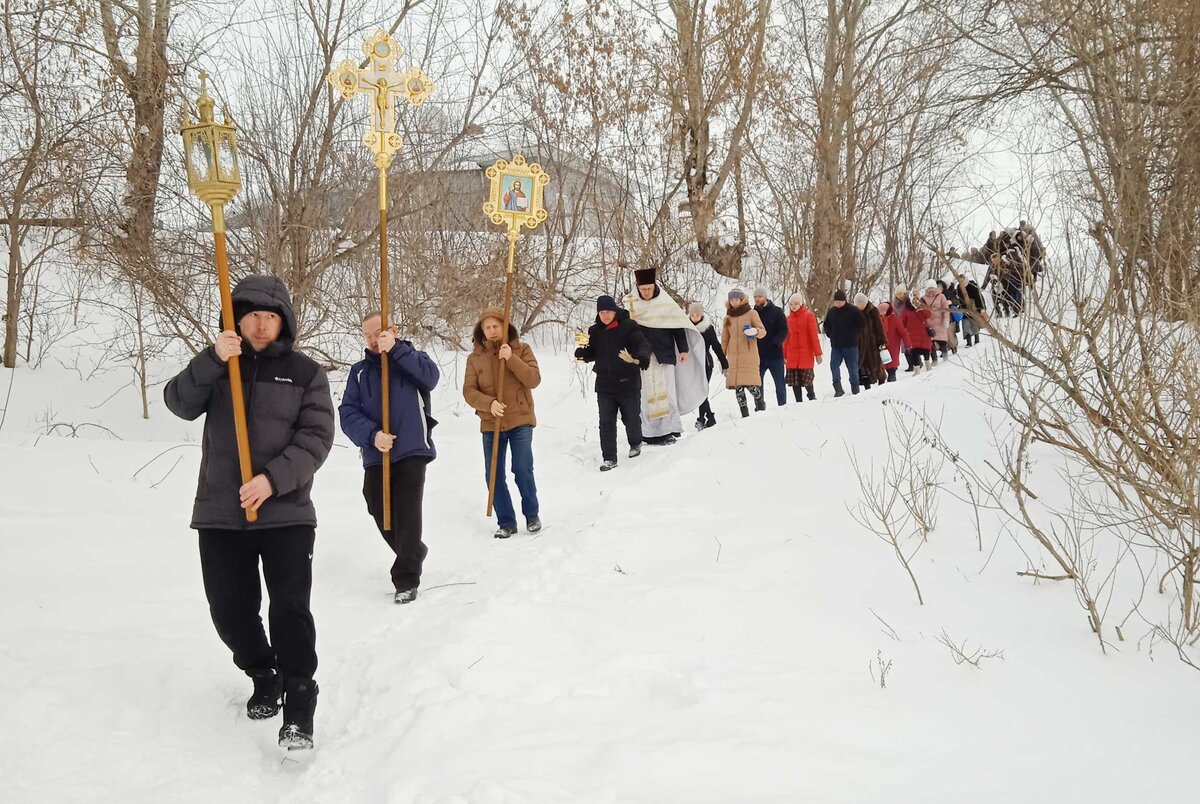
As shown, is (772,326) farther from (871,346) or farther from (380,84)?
(380,84)

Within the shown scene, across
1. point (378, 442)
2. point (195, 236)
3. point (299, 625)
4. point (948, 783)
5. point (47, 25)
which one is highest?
point (47, 25)

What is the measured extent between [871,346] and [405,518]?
10.1m

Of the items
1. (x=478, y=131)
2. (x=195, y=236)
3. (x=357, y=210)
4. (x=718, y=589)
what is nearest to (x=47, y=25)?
(x=195, y=236)

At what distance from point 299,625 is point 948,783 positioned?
8.15 ft

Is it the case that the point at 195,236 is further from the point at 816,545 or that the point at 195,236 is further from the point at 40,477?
the point at 816,545

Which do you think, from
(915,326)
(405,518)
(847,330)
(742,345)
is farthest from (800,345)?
(405,518)

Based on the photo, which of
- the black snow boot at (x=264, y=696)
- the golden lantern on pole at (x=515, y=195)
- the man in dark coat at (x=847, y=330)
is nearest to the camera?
the black snow boot at (x=264, y=696)

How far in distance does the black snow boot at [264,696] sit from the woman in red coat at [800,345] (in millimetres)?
9599

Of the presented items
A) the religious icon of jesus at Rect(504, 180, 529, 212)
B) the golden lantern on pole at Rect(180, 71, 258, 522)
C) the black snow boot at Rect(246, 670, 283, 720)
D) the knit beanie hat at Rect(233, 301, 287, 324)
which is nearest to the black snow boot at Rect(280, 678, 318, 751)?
the black snow boot at Rect(246, 670, 283, 720)

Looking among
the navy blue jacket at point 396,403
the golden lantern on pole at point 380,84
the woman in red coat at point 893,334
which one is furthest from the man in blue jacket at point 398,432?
the woman in red coat at point 893,334

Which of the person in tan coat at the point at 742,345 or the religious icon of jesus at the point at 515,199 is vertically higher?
the religious icon of jesus at the point at 515,199

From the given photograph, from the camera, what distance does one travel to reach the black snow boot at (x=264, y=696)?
3.71 m

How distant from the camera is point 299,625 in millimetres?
3512

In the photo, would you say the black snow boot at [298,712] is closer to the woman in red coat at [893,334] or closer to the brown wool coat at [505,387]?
the brown wool coat at [505,387]
